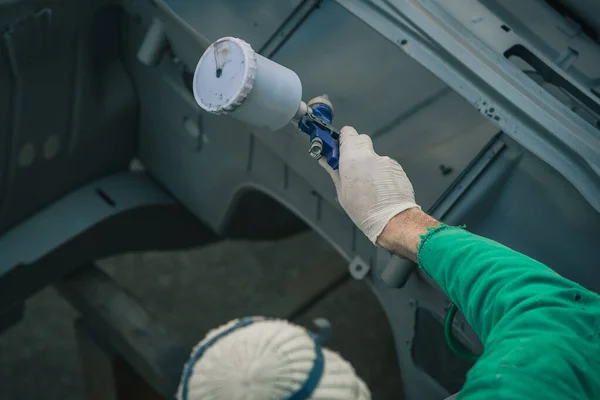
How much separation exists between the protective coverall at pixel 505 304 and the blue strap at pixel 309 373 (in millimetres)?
262

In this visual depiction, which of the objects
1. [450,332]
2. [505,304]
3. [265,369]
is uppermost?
[505,304]

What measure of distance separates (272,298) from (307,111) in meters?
1.54

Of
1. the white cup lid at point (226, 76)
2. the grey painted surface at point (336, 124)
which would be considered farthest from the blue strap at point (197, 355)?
the white cup lid at point (226, 76)

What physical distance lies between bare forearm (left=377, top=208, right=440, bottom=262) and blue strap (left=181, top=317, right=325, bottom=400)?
26 centimetres

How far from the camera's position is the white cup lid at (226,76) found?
3.53ft

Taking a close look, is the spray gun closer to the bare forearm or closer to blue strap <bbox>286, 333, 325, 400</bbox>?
the bare forearm

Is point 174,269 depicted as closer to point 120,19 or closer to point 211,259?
point 211,259

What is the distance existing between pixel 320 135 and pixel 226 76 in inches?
8.0

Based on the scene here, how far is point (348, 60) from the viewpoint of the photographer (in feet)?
4.65

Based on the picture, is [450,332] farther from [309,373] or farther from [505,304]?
[505,304]

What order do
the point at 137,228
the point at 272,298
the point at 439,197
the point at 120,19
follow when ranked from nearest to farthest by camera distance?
the point at 439,197, the point at 120,19, the point at 137,228, the point at 272,298

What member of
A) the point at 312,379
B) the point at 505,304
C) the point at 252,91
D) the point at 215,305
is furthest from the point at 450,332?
the point at 215,305

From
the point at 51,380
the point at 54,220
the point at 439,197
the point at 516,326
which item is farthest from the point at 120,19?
the point at 516,326

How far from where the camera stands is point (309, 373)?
1.21 metres
